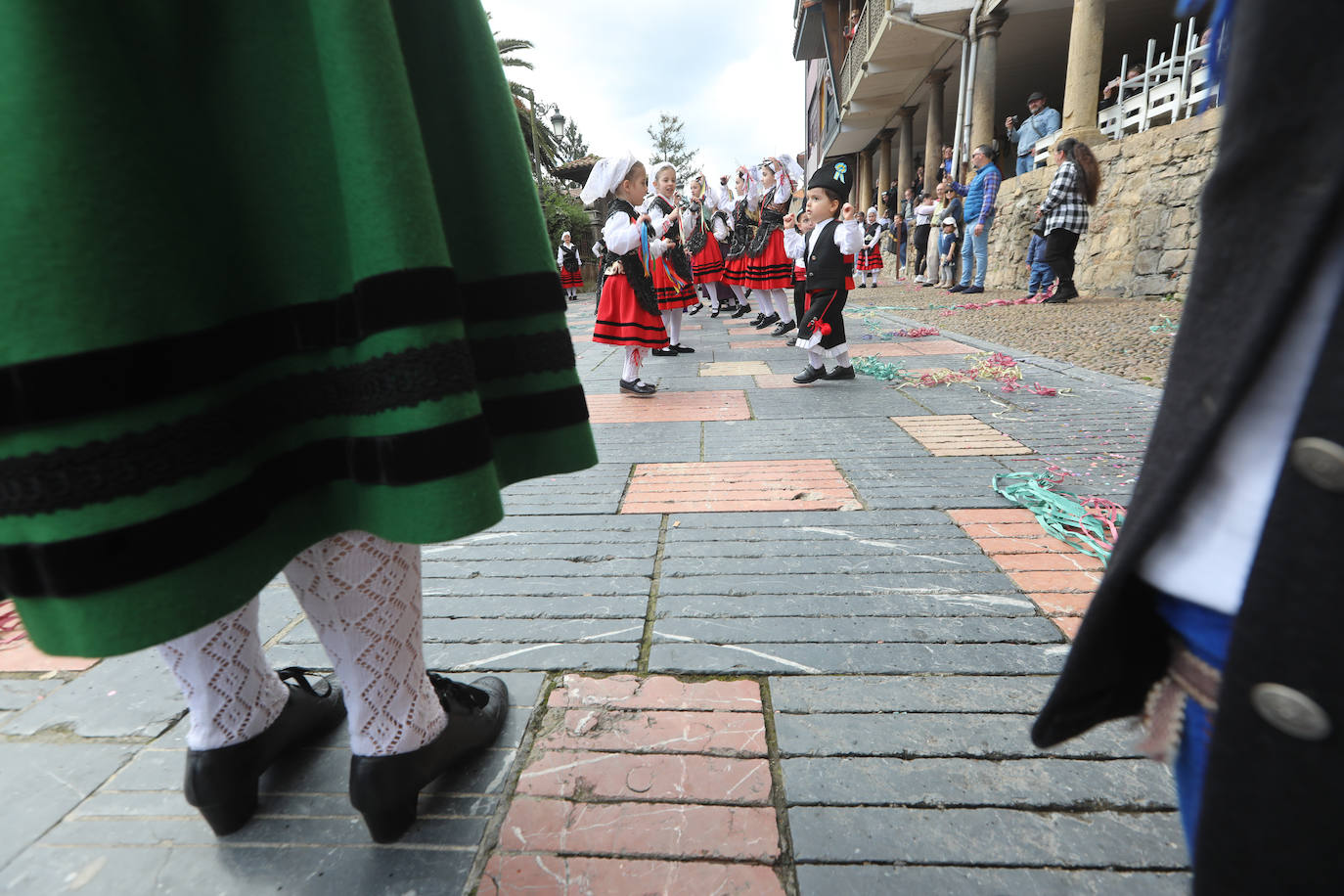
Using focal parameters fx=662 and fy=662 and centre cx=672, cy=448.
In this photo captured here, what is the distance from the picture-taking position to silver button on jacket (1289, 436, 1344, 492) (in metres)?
0.34

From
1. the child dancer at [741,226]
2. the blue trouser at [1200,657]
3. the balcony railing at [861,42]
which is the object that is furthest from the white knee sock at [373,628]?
the balcony railing at [861,42]

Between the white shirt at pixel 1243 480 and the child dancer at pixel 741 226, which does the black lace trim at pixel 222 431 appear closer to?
the white shirt at pixel 1243 480

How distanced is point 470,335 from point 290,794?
85 cm

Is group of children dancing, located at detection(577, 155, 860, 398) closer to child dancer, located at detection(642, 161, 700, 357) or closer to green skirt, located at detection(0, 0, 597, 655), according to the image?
child dancer, located at detection(642, 161, 700, 357)

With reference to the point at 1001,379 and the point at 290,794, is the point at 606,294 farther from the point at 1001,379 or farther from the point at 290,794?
the point at 290,794

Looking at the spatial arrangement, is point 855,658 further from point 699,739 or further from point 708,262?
point 708,262

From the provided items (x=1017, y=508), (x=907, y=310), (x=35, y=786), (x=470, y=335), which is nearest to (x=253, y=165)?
(x=470, y=335)

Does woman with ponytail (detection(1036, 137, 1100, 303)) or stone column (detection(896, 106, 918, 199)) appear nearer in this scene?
woman with ponytail (detection(1036, 137, 1100, 303))

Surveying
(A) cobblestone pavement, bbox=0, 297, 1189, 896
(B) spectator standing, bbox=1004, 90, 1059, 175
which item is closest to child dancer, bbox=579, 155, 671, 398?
(A) cobblestone pavement, bbox=0, 297, 1189, 896

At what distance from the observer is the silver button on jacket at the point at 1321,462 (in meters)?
0.34

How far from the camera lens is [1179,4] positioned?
53 centimetres

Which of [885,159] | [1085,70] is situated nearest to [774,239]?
[1085,70]

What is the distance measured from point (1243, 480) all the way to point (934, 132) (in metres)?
16.6

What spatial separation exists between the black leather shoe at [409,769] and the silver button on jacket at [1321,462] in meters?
1.09
